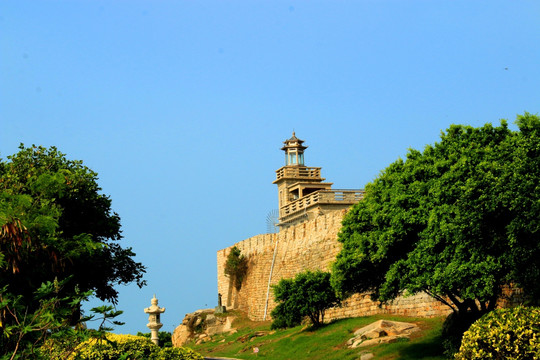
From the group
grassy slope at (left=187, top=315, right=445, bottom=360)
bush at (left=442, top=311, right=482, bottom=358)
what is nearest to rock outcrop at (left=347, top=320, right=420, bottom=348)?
grassy slope at (left=187, top=315, right=445, bottom=360)

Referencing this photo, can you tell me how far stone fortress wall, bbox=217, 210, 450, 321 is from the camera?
3088cm

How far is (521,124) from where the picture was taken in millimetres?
20891

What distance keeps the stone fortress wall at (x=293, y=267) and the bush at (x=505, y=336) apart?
355 inches

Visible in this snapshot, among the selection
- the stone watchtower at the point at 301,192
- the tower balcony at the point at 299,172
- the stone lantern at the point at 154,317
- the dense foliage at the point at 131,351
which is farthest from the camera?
the tower balcony at the point at 299,172

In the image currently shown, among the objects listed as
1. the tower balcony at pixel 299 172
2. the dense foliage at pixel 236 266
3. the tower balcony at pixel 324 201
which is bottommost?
the dense foliage at pixel 236 266

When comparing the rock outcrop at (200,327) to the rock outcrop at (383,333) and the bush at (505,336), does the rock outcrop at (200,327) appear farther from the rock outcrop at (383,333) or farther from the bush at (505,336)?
the bush at (505,336)

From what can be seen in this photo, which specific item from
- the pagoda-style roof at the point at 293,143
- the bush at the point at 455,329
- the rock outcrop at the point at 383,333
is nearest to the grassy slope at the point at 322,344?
the rock outcrop at the point at 383,333

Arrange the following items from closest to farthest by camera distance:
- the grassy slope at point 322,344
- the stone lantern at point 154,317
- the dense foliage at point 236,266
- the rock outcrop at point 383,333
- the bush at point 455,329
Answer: the bush at point 455,329 < the stone lantern at point 154,317 < the grassy slope at point 322,344 < the rock outcrop at point 383,333 < the dense foliage at point 236,266

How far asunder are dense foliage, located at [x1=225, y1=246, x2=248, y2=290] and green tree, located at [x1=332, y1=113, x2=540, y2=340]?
88.5 feet

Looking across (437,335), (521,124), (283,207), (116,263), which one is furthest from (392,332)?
(283,207)

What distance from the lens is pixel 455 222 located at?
2094 cm

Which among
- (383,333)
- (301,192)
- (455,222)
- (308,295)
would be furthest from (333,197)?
(455,222)

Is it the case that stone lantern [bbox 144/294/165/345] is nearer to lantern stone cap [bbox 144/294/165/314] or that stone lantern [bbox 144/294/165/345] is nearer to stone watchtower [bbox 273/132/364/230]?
lantern stone cap [bbox 144/294/165/314]

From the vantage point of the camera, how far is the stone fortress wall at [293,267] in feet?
101
